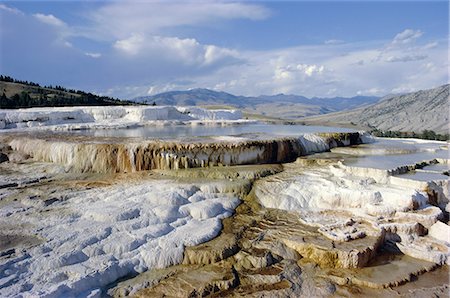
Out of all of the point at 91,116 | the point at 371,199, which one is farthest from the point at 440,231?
the point at 91,116

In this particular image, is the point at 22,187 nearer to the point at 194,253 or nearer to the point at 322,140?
the point at 194,253

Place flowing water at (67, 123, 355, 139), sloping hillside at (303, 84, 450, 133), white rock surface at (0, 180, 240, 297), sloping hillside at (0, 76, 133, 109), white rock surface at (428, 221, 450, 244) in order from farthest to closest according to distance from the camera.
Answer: sloping hillside at (303, 84, 450, 133)
sloping hillside at (0, 76, 133, 109)
flowing water at (67, 123, 355, 139)
white rock surface at (428, 221, 450, 244)
white rock surface at (0, 180, 240, 297)

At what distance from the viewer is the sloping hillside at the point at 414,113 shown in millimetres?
78812

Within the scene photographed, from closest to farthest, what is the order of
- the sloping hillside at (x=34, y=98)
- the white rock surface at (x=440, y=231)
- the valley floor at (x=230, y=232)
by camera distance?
the valley floor at (x=230, y=232), the white rock surface at (x=440, y=231), the sloping hillside at (x=34, y=98)

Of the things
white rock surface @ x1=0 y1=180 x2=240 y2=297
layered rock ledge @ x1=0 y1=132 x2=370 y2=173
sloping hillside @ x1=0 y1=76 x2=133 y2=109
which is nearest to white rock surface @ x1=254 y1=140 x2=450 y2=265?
layered rock ledge @ x1=0 y1=132 x2=370 y2=173

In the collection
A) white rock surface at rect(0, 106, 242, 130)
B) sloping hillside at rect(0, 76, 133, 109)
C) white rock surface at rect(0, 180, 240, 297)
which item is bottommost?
white rock surface at rect(0, 180, 240, 297)

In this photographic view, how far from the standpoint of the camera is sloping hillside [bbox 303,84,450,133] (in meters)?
78.8

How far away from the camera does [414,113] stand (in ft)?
298

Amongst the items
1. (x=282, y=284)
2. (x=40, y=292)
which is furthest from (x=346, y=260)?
(x=40, y=292)

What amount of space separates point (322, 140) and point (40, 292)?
13.7m

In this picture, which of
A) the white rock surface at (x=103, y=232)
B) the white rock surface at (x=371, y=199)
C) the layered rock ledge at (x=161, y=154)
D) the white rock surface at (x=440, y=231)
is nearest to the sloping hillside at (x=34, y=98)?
the layered rock ledge at (x=161, y=154)

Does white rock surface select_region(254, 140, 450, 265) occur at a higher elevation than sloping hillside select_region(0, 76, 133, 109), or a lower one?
lower

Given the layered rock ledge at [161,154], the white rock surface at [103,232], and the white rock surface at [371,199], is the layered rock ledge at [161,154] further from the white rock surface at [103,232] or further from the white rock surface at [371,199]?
the white rock surface at [103,232]

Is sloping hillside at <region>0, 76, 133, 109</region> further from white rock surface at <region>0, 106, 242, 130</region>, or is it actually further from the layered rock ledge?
the layered rock ledge
